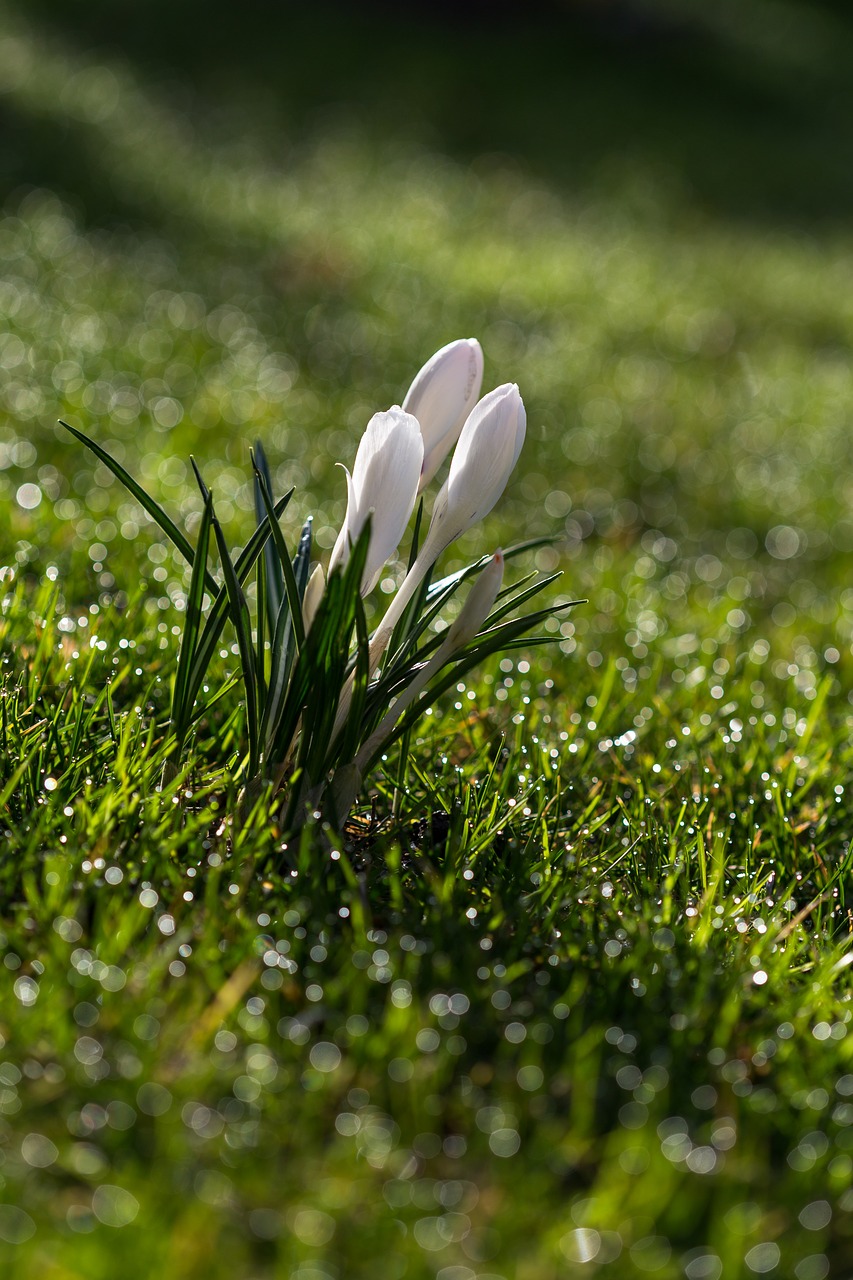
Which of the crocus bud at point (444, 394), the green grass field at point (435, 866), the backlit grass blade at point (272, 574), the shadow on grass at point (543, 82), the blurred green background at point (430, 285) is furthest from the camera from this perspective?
the shadow on grass at point (543, 82)

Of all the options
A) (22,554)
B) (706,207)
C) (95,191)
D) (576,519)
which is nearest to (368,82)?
(706,207)

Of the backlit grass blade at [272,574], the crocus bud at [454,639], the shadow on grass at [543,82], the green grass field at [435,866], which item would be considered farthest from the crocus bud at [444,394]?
the shadow on grass at [543,82]

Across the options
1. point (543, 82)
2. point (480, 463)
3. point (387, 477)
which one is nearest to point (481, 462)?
point (480, 463)

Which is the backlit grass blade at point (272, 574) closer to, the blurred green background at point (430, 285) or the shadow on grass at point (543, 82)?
the blurred green background at point (430, 285)

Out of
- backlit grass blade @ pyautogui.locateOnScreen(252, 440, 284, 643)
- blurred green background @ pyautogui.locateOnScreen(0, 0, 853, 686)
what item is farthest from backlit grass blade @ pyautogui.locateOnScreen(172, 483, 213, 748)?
blurred green background @ pyautogui.locateOnScreen(0, 0, 853, 686)

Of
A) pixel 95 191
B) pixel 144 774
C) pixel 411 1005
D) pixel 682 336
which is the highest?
pixel 682 336

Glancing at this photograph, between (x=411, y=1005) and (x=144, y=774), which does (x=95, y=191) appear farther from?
(x=411, y=1005)
